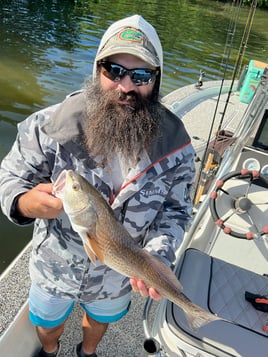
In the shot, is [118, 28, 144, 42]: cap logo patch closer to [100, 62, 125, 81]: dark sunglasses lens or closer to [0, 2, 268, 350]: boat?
[100, 62, 125, 81]: dark sunglasses lens

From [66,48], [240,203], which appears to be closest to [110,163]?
[240,203]

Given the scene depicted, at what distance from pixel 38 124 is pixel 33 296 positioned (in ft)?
3.26

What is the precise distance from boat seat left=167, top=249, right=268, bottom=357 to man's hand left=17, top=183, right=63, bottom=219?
96cm

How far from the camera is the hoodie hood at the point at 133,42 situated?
182 centimetres

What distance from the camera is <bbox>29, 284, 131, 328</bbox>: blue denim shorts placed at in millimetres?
2123

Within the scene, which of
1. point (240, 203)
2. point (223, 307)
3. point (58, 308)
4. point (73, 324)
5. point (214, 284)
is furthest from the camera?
point (240, 203)

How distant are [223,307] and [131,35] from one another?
162cm

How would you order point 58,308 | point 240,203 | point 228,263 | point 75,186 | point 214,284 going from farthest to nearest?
point 240,203
point 228,263
point 214,284
point 58,308
point 75,186

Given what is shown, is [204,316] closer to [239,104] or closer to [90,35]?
[239,104]

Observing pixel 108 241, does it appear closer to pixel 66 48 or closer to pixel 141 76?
pixel 141 76

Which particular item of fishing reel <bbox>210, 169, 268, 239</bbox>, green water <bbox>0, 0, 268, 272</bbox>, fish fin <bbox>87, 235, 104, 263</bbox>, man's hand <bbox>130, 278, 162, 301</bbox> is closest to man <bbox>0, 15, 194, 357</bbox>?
man's hand <bbox>130, 278, 162, 301</bbox>

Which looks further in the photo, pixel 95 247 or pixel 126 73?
pixel 126 73

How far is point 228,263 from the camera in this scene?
2.63 m

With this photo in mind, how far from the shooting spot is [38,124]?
5.96 feet
